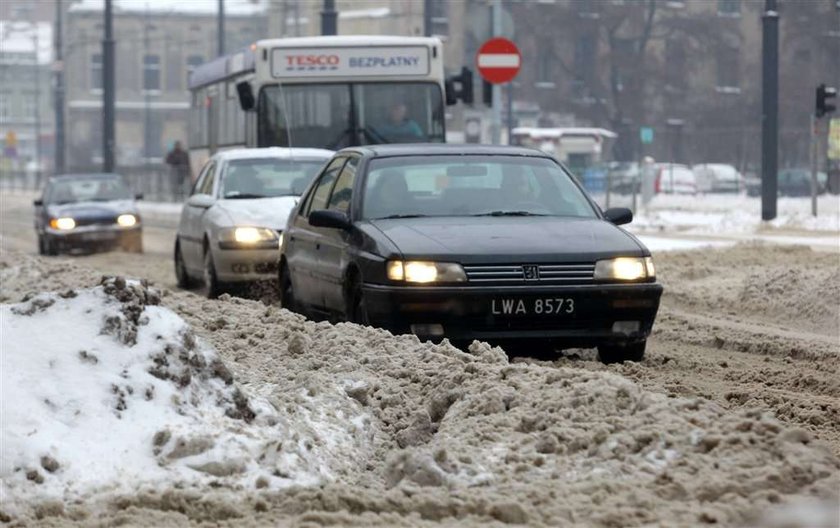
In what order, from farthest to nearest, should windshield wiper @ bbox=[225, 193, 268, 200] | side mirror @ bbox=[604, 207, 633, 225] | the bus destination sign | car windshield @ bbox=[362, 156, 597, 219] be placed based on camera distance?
1. the bus destination sign
2. windshield wiper @ bbox=[225, 193, 268, 200]
3. side mirror @ bbox=[604, 207, 633, 225]
4. car windshield @ bbox=[362, 156, 597, 219]

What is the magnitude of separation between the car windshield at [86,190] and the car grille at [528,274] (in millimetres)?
19995

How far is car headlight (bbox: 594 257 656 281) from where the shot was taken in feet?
34.0

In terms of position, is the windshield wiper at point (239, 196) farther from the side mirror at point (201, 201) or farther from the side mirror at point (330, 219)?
the side mirror at point (330, 219)

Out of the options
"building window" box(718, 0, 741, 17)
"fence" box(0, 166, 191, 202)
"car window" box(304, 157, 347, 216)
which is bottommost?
"fence" box(0, 166, 191, 202)

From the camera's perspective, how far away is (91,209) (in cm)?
2834

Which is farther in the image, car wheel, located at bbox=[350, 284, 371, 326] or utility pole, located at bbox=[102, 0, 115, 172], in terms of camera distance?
utility pole, located at bbox=[102, 0, 115, 172]

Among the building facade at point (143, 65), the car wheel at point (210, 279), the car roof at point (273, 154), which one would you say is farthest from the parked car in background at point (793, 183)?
the building facade at point (143, 65)

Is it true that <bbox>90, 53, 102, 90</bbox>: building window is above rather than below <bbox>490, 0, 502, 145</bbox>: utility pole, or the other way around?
above

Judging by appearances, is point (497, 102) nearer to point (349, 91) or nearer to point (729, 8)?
point (349, 91)

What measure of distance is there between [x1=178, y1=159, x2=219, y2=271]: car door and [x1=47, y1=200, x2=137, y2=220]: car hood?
928 centimetres

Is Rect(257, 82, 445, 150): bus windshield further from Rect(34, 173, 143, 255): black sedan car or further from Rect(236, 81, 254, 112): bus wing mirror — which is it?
Rect(34, 173, 143, 255): black sedan car

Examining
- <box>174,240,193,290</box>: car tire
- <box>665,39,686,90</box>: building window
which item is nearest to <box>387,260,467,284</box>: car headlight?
<box>174,240,193,290</box>: car tire

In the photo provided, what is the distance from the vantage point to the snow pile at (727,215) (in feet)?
109

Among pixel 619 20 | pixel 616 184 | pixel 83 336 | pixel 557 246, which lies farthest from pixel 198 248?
pixel 619 20
